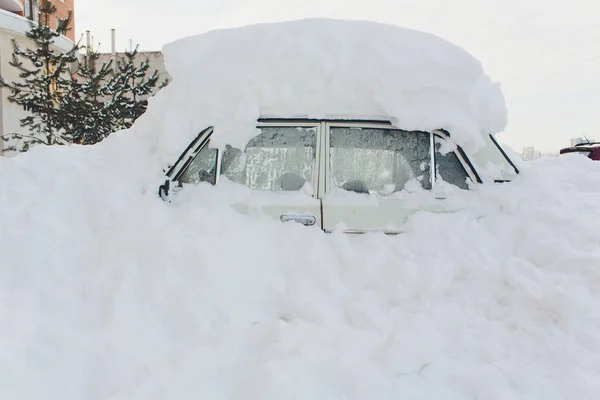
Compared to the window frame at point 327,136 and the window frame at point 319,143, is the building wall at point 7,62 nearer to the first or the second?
the window frame at point 319,143

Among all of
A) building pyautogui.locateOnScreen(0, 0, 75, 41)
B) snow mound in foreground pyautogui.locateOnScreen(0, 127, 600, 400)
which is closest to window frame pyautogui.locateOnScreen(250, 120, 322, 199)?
snow mound in foreground pyautogui.locateOnScreen(0, 127, 600, 400)

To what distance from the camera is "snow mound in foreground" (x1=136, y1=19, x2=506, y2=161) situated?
11.0ft

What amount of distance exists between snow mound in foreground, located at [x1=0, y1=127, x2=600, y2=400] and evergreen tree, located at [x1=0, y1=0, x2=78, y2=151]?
12.9 metres

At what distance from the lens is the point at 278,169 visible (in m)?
3.39

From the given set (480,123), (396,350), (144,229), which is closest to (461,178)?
(480,123)

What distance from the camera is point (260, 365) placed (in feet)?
7.51

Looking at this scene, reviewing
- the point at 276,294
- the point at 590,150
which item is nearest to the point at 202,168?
the point at 276,294

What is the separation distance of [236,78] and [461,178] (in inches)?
76.6

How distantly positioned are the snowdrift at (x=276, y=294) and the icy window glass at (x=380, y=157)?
307 mm

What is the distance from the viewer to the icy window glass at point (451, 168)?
338 cm

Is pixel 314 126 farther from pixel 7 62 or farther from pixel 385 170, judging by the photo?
pixel 7 62

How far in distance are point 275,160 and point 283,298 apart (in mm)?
1114

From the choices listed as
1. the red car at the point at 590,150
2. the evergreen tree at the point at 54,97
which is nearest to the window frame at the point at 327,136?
the red car at the point at 590,150

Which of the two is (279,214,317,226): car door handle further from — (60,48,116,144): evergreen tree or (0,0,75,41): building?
(0,0,75,41): building
